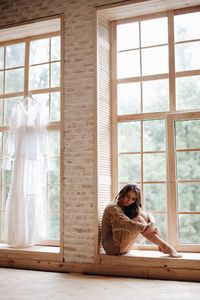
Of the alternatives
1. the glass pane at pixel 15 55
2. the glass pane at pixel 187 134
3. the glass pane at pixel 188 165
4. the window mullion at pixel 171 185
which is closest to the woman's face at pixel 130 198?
the window mullion at pixel 171 185

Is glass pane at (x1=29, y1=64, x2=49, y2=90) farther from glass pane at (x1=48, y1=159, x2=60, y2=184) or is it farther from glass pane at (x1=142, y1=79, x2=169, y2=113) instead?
glass pane at (x1=142, y1=79, x2=169, y2=113)

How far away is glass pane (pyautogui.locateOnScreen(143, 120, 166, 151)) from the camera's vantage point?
4.90 m

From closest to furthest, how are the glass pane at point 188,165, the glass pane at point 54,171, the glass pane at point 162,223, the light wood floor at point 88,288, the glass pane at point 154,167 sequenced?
1. the light wood floor at point 88,288
2. the glass pane at point 188,165
3. the glass pane at point 162,223
4. the glass pane at point 154,167
5. the glass pane at point 54,171

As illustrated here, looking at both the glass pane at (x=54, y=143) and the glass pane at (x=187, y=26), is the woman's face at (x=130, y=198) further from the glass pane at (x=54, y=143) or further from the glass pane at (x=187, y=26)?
the glass pane at (x=187, y=26)

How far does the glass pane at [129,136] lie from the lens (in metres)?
5.02

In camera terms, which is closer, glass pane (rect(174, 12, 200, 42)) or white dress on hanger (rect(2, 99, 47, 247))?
glass pane (rect(174, 12, 200, 42))

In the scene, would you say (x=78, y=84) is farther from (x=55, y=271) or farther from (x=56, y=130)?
(x=55, y=271)

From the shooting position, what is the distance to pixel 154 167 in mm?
4898

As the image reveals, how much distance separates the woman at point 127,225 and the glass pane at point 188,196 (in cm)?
40

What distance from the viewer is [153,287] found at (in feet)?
12.9

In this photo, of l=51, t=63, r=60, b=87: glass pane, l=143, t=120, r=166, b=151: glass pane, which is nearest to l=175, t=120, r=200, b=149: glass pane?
l=143, t=120, r=166, b=151: glass pane

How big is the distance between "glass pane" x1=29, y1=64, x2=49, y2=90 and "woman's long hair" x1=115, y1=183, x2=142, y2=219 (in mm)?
1991

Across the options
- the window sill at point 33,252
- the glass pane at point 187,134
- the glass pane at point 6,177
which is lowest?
the window sill at point 33,252

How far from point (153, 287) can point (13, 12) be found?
3946 mm
